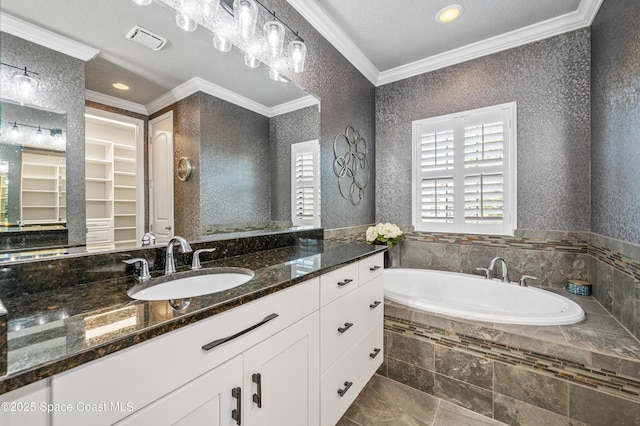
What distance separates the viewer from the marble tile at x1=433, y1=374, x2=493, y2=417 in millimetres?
1587

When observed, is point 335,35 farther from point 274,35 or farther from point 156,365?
point 156,365

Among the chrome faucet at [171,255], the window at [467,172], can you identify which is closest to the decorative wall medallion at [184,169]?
the chrome faucet at [171,255]

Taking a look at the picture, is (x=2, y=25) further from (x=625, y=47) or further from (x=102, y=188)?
(x=625, y=47)

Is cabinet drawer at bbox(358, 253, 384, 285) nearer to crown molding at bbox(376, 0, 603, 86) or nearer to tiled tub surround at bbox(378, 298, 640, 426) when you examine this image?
tiled tub surround at bbox(378, 298, 640, 426)

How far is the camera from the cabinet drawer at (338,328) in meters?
1.24

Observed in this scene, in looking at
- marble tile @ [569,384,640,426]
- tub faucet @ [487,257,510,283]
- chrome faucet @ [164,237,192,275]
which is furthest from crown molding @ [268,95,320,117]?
marble tile @ [569,384,640,426]

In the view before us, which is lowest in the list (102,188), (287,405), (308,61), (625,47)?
(287,405)

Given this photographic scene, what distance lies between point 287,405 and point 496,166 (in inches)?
95.3

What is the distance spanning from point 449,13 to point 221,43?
1.70 metres

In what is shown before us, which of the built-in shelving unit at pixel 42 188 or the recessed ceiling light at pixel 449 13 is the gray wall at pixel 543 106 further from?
the built-in shelving unit at pixel 42 188

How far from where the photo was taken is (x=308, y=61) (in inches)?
79.0

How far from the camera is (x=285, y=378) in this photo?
1.01 metres

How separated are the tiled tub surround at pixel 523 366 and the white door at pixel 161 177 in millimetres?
1541

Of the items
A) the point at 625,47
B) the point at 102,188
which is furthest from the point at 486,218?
the point at 102,188
